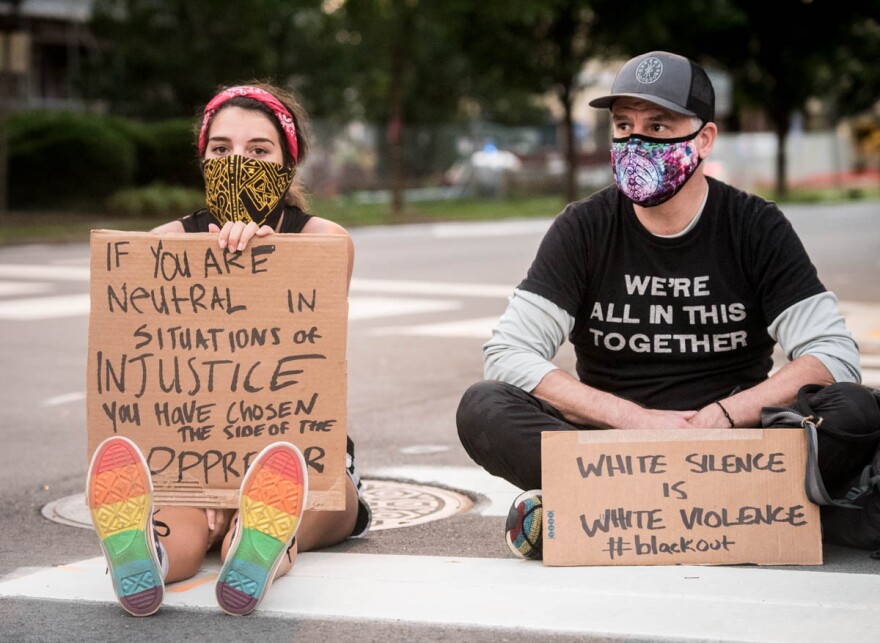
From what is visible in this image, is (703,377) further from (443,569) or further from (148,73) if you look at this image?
(148,73)

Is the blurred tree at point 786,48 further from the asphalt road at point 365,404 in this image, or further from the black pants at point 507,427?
the black pants at point 507,427

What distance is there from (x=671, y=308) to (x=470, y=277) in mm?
10792

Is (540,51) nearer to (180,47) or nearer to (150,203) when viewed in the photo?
(180,47)

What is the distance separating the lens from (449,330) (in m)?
10.7

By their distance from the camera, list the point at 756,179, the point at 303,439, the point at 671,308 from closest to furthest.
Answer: the point at 303,439, the point at 671,308, the point at 756,179

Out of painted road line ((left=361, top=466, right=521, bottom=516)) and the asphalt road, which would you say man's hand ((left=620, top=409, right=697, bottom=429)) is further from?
painted road line ((left=361, top=466, right=521, bottom=516))

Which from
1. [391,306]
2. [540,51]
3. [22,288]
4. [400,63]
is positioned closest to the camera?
[391,306]

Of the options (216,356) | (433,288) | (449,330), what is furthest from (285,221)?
(433,288)

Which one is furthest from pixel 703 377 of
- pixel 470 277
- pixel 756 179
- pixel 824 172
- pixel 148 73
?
pixel 824 172

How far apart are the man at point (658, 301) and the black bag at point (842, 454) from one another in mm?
88

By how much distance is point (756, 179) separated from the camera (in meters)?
48.8

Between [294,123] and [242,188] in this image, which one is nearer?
[242,188]

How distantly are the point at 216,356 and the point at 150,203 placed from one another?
74.9 ft

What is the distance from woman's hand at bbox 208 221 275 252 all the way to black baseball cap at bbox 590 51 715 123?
1.13 m
